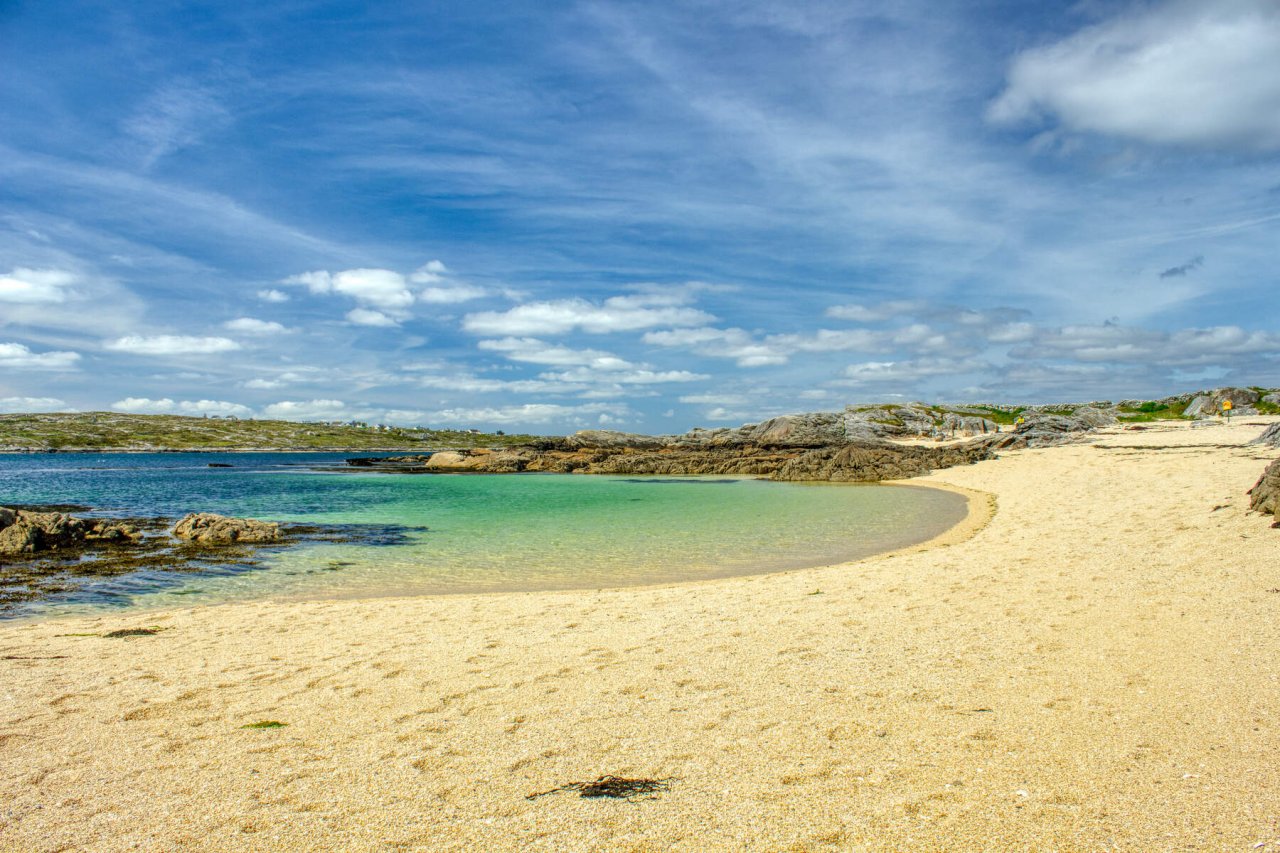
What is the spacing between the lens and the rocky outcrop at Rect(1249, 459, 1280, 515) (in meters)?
12.4

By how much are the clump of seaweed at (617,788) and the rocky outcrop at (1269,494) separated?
13.9 m

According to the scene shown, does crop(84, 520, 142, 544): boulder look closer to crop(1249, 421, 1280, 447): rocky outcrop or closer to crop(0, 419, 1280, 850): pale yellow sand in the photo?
crop(0, 419, 1280, 850): pale yellow sand

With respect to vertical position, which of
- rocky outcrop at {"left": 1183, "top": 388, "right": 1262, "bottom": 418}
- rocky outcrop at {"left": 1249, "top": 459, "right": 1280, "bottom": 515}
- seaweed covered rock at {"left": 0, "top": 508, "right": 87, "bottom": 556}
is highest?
rocky outcrop at {"left": 1183, "top": 388, "right": 1262, "bottom": 418}

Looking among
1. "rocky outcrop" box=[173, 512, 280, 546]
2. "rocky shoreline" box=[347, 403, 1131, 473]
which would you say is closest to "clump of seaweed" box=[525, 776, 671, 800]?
"rocky outcrop" box=[173, 512, 280, 546]

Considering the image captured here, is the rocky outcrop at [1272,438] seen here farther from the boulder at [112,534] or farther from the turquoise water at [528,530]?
the boulder at [112,534]

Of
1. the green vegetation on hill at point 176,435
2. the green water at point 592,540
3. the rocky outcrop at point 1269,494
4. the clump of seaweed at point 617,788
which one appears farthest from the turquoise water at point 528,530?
the green vegetation on hill at point 176,435

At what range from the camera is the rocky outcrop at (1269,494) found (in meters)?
12.4

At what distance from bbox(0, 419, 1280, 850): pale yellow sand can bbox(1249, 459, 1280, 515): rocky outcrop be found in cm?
160

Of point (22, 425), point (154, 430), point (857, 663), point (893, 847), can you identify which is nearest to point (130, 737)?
point (893, 847)

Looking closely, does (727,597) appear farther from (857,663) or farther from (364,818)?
(364,818)

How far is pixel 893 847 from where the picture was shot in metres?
3.71

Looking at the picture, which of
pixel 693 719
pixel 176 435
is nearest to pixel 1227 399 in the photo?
pixel 693 719

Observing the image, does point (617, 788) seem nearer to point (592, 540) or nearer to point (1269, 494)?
point (1269, 494)

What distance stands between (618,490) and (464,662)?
31664 millimetres
